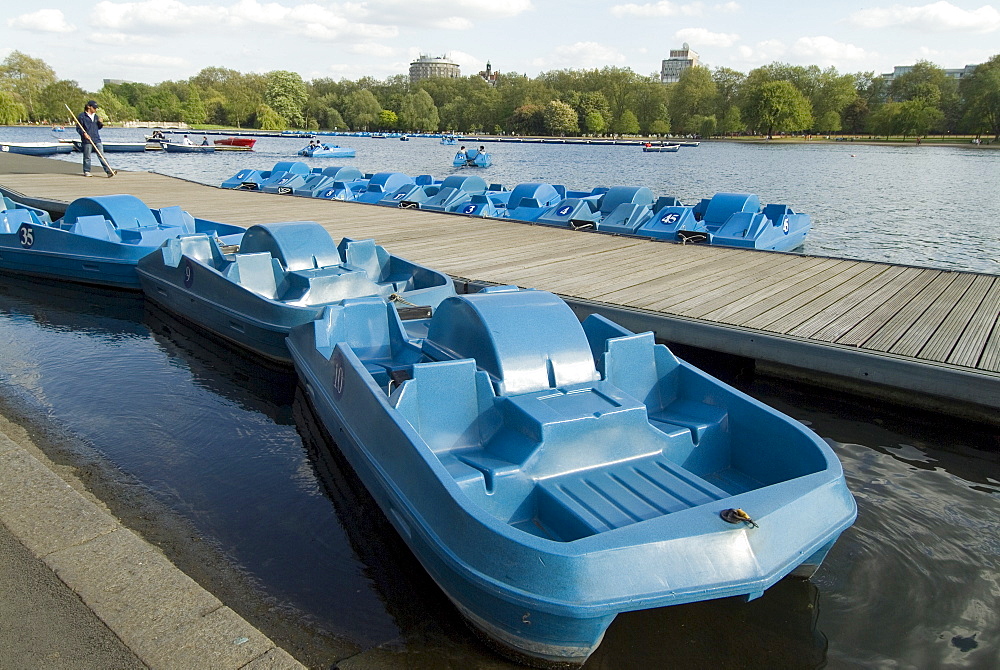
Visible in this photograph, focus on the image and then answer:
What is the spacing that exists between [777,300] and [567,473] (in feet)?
16.9

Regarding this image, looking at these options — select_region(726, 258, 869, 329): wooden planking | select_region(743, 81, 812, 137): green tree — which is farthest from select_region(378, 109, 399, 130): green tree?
select_region(726, 258, 869, 329): wooden planking

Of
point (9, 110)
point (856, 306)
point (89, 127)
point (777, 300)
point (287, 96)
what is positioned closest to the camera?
point (856, 306)

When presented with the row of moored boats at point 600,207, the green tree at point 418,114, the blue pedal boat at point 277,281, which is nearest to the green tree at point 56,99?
the green tree at point 418,114

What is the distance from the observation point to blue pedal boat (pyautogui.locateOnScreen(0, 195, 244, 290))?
1056cm

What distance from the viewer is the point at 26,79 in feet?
323

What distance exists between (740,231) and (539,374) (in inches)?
386

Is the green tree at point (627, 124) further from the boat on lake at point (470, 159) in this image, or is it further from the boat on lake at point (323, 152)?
the boat on lake at point (470, 159)

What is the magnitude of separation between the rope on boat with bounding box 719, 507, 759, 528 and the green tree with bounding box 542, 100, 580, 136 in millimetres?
114014

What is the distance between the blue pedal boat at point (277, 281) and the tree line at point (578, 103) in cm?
9459

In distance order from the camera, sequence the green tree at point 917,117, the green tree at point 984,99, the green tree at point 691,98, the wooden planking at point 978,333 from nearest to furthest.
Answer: the wooden planking at point 978,333 → the green tree at point 984,99 → the green tree at point 917,117 → the green tree at point 691,98

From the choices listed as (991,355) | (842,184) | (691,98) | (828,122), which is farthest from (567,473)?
(691,98)

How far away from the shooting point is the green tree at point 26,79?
96.9 metres

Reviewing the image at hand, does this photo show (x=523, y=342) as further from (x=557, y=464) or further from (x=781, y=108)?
(x=781, y=108)

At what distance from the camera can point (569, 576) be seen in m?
2.93
